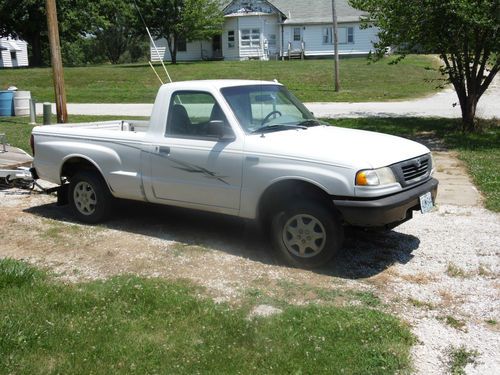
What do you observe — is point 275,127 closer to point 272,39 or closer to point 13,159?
point 13,159

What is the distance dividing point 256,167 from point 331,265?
3.78ft

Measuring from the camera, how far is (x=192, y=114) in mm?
6145

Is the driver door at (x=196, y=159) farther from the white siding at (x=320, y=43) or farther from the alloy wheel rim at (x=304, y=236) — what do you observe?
the white siding at (x=320, y=43)

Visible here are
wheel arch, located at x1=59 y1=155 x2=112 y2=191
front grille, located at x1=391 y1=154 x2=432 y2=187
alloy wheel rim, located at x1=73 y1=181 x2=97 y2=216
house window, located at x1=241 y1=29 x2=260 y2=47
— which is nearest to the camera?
front grille, located at x1=391 y1=154 x2=432 y2=187

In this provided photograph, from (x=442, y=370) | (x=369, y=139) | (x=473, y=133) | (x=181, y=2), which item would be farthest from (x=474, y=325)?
(x=181, y=2)

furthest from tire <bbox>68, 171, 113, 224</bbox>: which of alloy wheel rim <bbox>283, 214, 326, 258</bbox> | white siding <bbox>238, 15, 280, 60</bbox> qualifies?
white siding <bbox>238, 15, 280, 60</bbox>

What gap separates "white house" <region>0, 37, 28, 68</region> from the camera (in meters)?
58.7

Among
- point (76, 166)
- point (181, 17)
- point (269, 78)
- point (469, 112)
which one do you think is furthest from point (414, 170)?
point (181, 17)

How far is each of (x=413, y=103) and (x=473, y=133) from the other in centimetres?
846

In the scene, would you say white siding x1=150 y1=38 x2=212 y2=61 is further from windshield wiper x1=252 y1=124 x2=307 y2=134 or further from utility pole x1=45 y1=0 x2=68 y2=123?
windshield wiper x1=252 y1=124 x2=307 y2=134

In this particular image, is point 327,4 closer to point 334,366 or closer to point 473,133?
point 473,133

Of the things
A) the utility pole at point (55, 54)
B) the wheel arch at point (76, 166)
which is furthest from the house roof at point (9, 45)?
the wheel arch at point (76, 166)

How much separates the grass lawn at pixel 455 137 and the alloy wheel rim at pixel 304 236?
3197 mm

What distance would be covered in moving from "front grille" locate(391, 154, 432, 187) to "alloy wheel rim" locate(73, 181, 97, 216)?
3.56 meters
